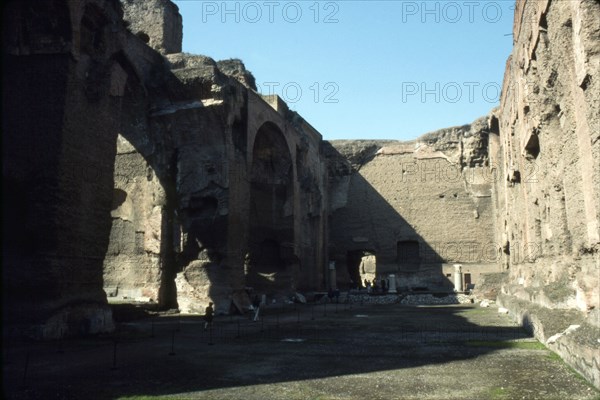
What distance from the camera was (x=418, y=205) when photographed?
76.3ft

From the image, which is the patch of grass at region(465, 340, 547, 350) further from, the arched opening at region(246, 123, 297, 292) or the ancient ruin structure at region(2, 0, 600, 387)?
the arched opening at region(246, 123, 297, 292)

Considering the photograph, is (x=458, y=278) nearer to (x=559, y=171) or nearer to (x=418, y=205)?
(x=418, y=205)

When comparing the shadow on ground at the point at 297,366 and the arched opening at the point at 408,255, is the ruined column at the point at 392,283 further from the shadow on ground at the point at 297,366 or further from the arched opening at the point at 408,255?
the shadow on ground at the point at 297,366

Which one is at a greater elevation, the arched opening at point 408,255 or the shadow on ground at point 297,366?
the arched opening at point 408,255

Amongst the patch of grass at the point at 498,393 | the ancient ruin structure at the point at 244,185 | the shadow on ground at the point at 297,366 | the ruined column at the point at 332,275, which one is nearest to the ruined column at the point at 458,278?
the ancient ruin structure at the point at 244,185

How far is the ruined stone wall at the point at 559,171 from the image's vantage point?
5051 mm

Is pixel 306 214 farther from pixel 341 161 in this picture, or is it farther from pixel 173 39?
pixel 173 39

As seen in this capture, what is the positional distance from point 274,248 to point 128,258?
561cm

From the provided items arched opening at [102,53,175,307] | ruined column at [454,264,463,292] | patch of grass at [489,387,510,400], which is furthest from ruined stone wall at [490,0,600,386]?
ruined column at [454,264,463,292]

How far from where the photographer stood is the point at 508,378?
14.5 ft

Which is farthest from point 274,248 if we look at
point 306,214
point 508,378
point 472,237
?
point 508,378

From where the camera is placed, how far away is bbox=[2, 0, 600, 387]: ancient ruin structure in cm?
725

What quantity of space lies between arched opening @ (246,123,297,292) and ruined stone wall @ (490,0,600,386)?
7.49 m

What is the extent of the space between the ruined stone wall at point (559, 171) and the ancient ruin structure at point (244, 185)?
0.13ft
